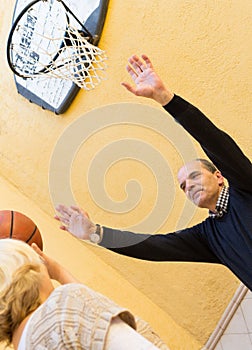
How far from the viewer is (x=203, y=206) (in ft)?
5.20

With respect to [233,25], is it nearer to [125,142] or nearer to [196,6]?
Answer: [196,6]

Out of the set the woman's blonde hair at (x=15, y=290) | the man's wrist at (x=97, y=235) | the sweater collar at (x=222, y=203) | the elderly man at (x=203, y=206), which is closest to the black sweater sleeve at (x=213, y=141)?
the elderly man at (x=203, y=206)

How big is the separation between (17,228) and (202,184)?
0.73 meters

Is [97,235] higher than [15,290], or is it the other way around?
[15,290]

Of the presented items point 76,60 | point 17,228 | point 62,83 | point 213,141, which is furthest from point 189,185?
point 62,83

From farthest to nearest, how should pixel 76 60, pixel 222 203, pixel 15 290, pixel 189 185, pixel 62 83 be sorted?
pixel 62 83 → pixel 76 60 → pixel 189 185 → pixel 222 203 → pixel 15 290

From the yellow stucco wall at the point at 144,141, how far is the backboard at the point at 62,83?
0.06 meters

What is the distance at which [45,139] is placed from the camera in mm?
2805

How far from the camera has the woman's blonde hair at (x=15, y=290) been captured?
0.87 m

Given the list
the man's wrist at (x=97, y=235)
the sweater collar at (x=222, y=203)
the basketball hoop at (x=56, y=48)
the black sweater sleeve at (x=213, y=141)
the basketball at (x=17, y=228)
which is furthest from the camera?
the basketball hoop at (x=56, y=48)

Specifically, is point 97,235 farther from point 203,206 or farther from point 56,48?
point 56,48

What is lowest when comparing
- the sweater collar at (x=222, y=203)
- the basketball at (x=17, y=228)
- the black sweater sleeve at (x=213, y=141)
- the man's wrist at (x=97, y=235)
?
the basketball at (x=17, y=228)

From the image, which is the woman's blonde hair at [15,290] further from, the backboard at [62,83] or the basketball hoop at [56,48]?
the backboard at [62,83]

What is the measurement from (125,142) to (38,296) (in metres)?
1.67
